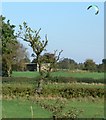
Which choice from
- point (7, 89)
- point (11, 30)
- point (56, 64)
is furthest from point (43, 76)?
point (11, 30)

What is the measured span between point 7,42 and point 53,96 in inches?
878

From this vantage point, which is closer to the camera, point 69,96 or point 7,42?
point 69,96

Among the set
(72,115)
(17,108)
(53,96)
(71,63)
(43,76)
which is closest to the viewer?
(72,115)

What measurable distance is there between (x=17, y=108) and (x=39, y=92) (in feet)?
23.2

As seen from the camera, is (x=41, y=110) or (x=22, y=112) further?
(x=41, y=110)

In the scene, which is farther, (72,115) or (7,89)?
(7,89)

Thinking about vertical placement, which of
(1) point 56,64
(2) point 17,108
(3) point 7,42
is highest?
(3) point 7,42

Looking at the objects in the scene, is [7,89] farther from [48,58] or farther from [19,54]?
[19,54]

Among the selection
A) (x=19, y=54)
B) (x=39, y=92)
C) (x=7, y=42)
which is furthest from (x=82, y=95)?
(x=19, y=54)

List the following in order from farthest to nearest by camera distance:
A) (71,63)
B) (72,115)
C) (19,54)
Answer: (71,63), (19,54), (72,115)

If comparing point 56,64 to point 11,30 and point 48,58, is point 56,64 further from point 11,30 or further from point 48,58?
point 11,30

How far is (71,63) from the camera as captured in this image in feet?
224

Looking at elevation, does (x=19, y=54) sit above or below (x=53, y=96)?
above

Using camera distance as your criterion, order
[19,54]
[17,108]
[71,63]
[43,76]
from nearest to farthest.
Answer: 1. [17,108]
2. [43,76]
3. [19,54]
4. [71,63]
